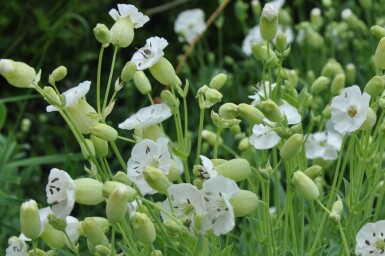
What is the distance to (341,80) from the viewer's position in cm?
154

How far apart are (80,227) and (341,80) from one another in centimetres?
56

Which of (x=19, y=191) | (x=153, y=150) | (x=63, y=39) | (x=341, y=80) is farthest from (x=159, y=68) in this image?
(x=63, y=39)

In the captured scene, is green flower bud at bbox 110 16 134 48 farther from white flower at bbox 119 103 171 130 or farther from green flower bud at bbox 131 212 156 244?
green flower bud at bbox 131 212 156 244

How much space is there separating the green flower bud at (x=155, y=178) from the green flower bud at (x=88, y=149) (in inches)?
4.7

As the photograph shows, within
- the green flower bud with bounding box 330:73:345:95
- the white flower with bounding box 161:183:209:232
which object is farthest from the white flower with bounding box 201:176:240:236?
the green flower bud with bounding box 330:73:345:95

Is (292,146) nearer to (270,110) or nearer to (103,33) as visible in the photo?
(270,110)

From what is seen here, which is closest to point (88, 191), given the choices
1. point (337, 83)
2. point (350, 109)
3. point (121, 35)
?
point (121, 35)

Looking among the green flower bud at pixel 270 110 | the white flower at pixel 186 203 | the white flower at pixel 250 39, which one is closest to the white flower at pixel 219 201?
the white flower at pixel 186 203

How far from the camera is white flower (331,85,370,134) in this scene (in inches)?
45.4

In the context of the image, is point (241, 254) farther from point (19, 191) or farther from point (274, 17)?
point (19, 191)

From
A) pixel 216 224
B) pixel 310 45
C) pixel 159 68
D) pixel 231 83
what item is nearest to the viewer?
pixel 216 224

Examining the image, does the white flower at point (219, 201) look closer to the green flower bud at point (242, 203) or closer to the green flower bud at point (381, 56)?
the green flower bud at point (242, 203)

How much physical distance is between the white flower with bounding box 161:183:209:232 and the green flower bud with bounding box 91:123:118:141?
106 millimetres

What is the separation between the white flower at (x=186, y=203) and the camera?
1.08m
